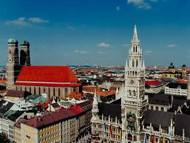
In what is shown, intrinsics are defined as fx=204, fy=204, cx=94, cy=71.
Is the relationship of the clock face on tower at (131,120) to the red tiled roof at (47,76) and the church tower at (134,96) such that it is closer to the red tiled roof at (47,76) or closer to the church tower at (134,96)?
the church tower at (134,96)

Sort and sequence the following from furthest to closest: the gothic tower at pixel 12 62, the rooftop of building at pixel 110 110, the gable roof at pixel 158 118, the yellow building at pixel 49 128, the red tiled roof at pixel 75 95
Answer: the gothic tower at pixel 12 62
the red tiled roof at pixel 75 95
the rooftop of building at pixel 110 110
the yellow building at pixel 49 128
the gable roof at pixel 158 118

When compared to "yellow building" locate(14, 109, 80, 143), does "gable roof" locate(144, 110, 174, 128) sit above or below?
above

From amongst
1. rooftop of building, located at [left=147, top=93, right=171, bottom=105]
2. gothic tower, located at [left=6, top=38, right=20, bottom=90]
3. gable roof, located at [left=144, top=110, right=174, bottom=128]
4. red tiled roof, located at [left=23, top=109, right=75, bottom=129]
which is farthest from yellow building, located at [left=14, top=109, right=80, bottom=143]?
gothic tower, located at [left=6, top=38, right=20, bottom=90]

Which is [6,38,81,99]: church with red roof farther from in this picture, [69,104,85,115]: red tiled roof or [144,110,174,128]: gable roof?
[144,110,174,128]: gable roof

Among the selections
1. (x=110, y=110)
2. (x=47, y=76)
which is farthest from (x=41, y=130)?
(x=47, y=76)

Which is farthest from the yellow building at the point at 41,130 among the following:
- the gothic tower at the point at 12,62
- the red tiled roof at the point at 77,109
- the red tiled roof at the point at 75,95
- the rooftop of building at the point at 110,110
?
the gothic tower at the point at 12,62

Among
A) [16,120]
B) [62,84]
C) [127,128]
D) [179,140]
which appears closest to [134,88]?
[127,128]

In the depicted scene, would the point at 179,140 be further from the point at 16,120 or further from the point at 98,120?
the point at 16,120
